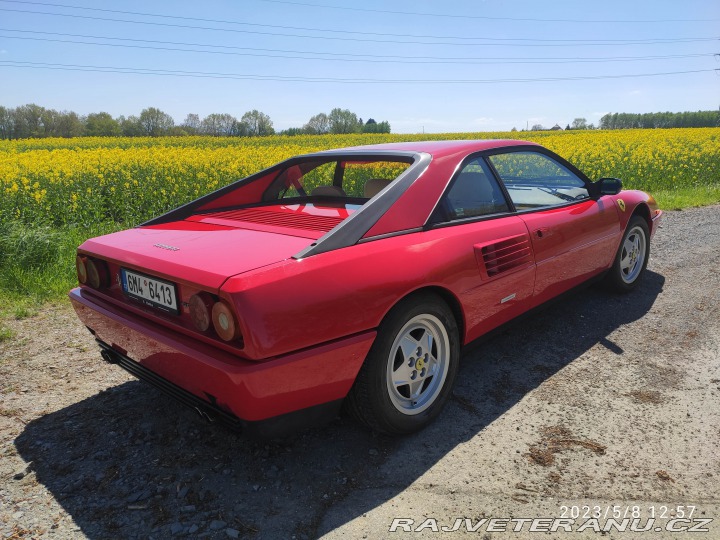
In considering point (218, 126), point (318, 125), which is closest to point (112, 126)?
point (218, 126)

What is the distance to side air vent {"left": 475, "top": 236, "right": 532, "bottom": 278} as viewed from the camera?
269cm

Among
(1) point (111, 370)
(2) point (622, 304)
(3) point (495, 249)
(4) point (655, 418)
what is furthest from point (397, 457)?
(2) point (622, 304)

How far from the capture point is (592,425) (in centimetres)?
254

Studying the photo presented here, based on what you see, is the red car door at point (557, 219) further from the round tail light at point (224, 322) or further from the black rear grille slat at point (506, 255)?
the round tail light at point (224, 322)

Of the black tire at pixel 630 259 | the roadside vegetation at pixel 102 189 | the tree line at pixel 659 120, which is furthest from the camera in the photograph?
the tree line at pixel 659 120

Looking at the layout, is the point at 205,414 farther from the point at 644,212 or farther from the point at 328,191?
the point at 644,212

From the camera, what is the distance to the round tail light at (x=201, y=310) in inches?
76.7

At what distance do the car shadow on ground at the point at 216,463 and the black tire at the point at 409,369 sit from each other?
0.50 feet

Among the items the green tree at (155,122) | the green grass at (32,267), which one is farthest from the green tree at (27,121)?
the green grass at (32,267)

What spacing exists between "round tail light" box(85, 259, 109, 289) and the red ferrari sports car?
1 centimetres

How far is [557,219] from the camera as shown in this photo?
→ 3.26 meters

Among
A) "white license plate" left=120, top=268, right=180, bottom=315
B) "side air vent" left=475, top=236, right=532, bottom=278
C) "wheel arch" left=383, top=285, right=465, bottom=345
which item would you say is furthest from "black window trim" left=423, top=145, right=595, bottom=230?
"white license plate" left=120, top=268, right=180, bottom=315

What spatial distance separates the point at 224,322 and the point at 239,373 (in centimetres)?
20

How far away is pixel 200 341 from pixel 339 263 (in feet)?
2.05
